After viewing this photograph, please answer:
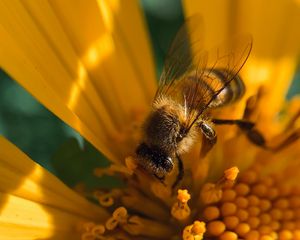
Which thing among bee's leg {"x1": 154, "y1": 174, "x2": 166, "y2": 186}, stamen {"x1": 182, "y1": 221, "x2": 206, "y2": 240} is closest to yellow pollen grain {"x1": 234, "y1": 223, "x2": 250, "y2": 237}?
stamen {"x1": 182, "y1": 221, "x2": 206, "y2": 240}

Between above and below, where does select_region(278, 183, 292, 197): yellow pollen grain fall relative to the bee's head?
above

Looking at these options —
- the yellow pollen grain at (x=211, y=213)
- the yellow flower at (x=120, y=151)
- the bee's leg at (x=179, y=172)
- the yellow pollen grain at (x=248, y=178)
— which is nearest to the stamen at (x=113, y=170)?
the yellow flower at (x=120, y=151)

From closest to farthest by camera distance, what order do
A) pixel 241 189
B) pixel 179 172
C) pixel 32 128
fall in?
pixel 179 172 → pixel 241 189 → pixel 32 128

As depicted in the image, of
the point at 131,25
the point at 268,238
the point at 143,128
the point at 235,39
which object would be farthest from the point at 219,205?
the point at 131,25

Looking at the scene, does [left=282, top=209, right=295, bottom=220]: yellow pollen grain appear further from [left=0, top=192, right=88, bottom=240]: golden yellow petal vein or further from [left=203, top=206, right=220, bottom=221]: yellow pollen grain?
[left=0, top=192, right=88, bottom=240]: golden yellow petal vein

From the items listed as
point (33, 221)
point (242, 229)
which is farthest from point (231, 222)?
point (33, 221)

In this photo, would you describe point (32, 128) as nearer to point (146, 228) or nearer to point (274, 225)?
point (146, 228)

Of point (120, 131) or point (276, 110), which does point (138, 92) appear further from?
point (276, 110)
